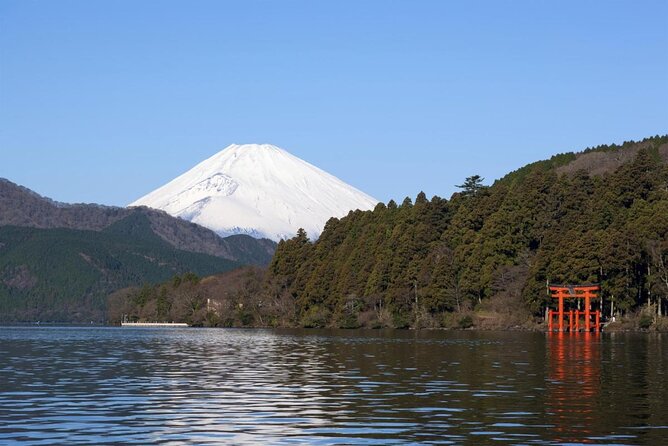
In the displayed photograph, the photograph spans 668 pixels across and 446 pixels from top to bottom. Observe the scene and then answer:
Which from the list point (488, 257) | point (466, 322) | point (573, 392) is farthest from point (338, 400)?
point (488, 257)

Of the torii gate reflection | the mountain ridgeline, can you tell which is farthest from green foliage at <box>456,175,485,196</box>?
the torii gate reflection

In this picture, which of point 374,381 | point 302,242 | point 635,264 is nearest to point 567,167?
point 302,242

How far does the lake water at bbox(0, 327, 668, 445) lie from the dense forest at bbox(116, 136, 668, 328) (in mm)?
54052

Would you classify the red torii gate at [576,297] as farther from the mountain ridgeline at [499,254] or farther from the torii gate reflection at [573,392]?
the torii gate reflection at [573,392]

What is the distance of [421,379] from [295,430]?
15.4 m

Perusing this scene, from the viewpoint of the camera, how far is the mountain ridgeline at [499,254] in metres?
106

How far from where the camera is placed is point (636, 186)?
11969 cm

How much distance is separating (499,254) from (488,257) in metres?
1.30

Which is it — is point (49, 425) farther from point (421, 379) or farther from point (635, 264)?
point (635, 264)

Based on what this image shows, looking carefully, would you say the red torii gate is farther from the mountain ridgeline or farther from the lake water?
the lake water

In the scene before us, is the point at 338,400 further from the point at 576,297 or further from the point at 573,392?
the point at 576,297

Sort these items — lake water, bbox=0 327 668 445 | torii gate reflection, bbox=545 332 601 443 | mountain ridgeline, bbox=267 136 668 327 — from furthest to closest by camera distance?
mountain ridgeline, bbox=267 136 668 327
torii gate reflection, bbox=545 332 601 443
lake water, bbox=0 327 668 445

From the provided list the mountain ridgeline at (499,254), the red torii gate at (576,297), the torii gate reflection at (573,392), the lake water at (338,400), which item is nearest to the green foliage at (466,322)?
the mountain ridgeline at (499,254)

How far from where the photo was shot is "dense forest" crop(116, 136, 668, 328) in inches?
4178
